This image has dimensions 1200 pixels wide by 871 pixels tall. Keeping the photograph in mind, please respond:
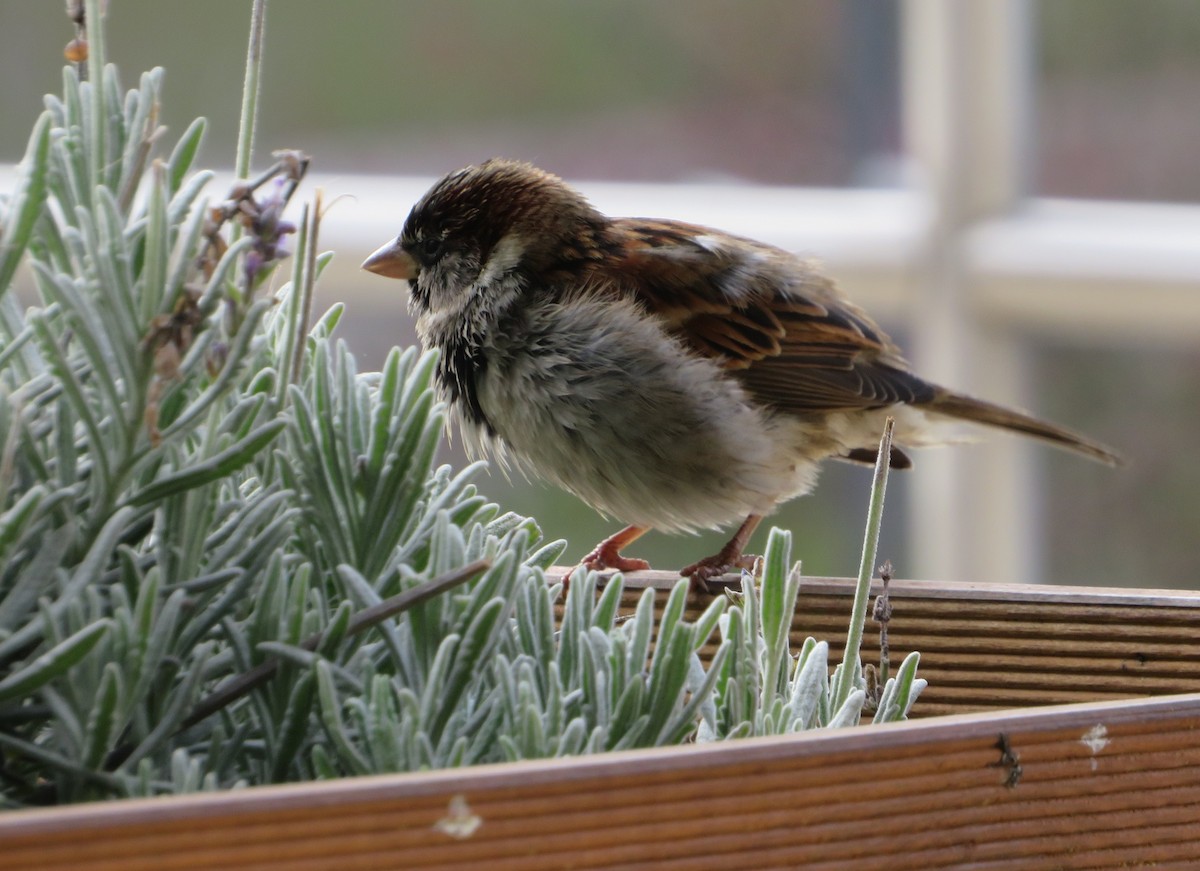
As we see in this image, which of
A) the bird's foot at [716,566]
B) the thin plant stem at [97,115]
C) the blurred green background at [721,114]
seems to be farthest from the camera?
the blurred green background at [721,114]

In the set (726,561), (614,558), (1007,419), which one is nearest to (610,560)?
(614,558)

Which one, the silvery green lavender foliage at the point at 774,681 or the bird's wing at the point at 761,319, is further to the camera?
the bird's wing at the point at 761,319

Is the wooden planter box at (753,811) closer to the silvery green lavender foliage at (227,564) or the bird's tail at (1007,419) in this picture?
the silvery green lavender foliage at (227,564)

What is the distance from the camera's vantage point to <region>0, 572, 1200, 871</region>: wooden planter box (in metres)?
A: 0.34

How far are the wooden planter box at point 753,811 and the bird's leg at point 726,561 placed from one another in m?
0.69

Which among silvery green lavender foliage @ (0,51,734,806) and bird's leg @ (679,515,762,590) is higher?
silvery green lavender foliage @ (0,51,734,806)

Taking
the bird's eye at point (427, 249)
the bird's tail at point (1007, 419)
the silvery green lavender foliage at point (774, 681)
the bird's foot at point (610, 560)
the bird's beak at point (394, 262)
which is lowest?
the bird's foot at point (610, 560)

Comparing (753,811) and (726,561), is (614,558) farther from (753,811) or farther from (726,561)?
(753,811)

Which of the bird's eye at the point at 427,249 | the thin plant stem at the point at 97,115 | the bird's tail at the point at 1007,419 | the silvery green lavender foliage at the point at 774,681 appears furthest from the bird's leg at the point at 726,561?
the thin plant stem at the point at 97,115

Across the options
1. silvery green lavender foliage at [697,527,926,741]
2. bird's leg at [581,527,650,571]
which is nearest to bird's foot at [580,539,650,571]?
bird's leg at [581,527,650,571]

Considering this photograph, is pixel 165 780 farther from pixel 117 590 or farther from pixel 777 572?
pixel 777 572

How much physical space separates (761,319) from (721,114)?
1.70 m

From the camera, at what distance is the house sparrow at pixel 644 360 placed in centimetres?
136

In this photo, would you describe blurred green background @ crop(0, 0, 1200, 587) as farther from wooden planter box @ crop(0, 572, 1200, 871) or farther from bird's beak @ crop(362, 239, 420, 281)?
wooden planter box @ crop(0, 572, 1200, 871)
